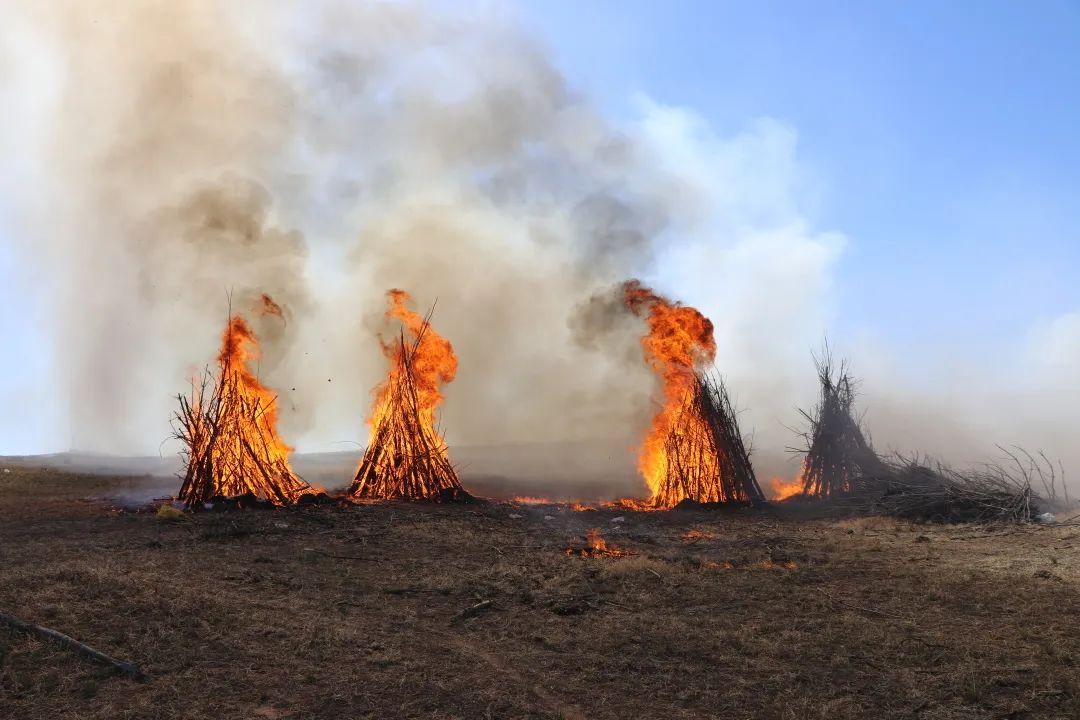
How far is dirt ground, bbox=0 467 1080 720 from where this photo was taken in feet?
15.6

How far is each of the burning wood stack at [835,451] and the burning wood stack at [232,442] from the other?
408 inches

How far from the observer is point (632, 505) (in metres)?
14.3

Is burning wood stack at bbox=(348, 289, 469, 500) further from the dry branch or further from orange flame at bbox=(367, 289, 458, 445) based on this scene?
the dry branch

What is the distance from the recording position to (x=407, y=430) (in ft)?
43.4

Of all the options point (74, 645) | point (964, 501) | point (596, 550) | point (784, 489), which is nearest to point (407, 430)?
point (596, 550)

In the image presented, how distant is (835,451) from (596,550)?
8183 millimetres

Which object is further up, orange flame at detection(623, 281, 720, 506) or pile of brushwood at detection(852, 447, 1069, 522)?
orange flame at detection(623, 281, 720, 506)

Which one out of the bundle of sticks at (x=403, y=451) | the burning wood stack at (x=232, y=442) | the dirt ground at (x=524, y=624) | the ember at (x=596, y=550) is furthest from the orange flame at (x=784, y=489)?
the burning wood stack at (x=232, y=442)

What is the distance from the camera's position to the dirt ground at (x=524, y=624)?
476 centimetres

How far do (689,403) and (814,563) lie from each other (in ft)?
18.7

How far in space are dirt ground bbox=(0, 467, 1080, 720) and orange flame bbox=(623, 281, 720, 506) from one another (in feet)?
14.6

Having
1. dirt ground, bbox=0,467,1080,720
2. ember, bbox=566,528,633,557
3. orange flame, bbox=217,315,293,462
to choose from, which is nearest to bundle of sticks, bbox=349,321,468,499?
orange flame, bbox=217,315,293,462

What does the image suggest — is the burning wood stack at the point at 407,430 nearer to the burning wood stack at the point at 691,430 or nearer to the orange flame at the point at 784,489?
the burning wood stack at the point at 691,430

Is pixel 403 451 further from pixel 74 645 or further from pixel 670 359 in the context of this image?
pixel 74 645
